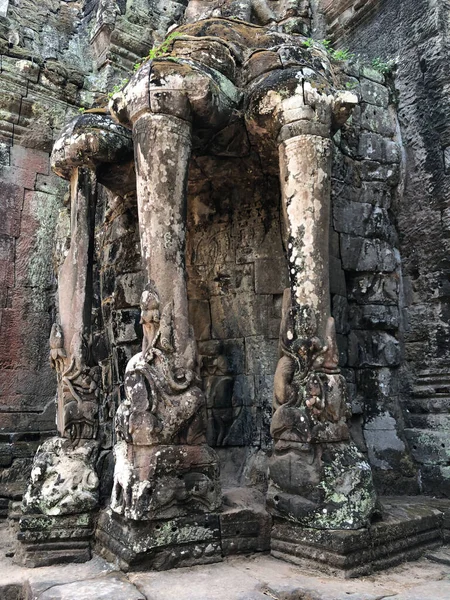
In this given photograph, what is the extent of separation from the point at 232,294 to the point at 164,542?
7.34 feet

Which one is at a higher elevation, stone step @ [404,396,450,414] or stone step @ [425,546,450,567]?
stone step @ [404,396,450,414]

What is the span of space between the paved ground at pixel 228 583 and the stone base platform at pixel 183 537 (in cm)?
7

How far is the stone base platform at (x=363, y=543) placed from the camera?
3.18 m

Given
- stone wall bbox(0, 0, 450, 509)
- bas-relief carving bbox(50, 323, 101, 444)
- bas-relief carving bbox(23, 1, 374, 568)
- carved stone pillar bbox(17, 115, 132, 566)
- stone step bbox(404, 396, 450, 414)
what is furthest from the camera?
stone step bbox(404, 396, 450, 414)

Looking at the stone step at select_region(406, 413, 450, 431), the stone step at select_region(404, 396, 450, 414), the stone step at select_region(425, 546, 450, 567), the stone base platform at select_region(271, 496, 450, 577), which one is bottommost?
the stone step at select_region(425, 546, 450, 567)

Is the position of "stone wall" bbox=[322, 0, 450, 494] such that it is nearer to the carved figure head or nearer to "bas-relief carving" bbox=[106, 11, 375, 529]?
"bas-relief carving" bbox=[106, 11, 375, 529]

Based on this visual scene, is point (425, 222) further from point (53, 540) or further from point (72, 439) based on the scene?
point (53, 540)

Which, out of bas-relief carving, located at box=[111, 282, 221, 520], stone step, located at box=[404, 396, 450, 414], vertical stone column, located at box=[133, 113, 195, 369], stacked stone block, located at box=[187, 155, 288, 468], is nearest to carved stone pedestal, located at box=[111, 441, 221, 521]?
bas-relief carving, located at box=[111, 282, 221, 520]

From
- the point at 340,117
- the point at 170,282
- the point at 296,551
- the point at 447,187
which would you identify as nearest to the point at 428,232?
the point at 447,187

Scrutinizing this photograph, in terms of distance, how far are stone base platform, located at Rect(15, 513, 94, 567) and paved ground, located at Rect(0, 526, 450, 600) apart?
103 mm

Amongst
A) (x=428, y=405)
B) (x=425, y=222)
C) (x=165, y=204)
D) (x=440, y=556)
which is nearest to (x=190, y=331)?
(x=165, y=204)

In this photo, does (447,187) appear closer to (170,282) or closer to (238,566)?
(170,282)

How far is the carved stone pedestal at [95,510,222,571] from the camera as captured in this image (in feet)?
10.5

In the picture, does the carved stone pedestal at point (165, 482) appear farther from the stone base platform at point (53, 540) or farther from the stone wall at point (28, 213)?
the stone wall at point (28, 213)
